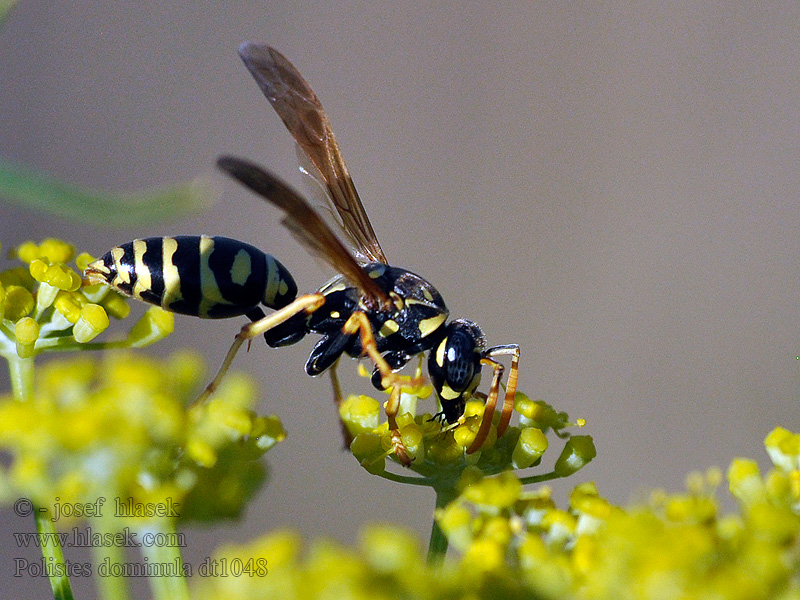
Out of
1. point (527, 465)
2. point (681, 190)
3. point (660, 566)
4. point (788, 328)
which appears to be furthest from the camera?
point (681, 190)

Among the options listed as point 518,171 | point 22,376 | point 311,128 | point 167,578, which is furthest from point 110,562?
point 518,171

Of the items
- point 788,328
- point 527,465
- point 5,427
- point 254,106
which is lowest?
point 788,328

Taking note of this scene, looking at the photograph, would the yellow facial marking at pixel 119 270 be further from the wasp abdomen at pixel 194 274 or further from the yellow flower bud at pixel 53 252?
the yellow flower bud at pixel 53 252

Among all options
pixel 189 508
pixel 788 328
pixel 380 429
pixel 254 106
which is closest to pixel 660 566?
pixel 189 508

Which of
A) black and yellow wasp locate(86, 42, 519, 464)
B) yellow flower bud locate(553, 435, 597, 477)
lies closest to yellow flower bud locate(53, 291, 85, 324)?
black and yellow wasp locate(86, 42, 519, 464)

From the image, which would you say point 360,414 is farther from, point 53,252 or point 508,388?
point 53,252

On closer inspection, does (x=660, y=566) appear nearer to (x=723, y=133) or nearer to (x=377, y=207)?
(x=377, y=207)

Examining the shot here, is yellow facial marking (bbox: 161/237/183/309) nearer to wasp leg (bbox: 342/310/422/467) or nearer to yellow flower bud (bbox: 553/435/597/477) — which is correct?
wasp leg (bbox: 342/310/422/467)

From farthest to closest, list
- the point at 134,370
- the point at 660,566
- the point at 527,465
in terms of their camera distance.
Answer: the point at 527,465, the point at 134,370, the point at 660,566
